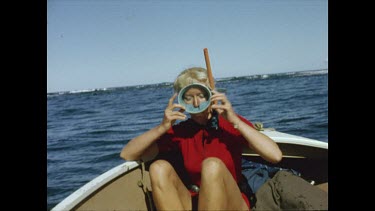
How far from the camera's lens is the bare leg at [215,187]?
2.11m

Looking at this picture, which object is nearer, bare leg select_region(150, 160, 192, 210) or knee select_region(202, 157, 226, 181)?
knee select_region(202, 157, 226, 181)

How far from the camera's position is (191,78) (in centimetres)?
249

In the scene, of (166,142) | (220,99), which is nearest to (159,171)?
(166,142)

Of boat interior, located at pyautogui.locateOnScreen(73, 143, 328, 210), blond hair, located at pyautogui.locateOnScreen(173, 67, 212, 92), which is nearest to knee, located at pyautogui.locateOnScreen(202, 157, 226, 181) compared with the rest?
blond hair, located at pyautogui.locateOnScreen(173, 67, 212, 92)

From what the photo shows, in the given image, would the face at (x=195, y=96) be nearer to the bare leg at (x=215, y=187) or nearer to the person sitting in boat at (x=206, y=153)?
the person sitting in boat at (x=206, y=153)

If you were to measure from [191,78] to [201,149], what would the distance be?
51 cm

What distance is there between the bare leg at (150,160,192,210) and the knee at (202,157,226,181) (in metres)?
0.30

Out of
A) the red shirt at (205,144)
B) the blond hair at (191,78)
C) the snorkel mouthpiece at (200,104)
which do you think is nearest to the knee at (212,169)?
the red shirt at (205,144)

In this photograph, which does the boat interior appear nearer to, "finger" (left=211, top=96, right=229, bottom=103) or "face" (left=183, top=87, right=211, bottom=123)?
"face" (left=183, top=87, right=211, bottom=123)

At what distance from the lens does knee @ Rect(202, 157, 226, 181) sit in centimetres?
212

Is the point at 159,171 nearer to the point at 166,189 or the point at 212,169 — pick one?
the point at 166,189

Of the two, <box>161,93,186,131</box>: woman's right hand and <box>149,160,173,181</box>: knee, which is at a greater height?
<box>161,93,186,131</box>: woman's right hand
